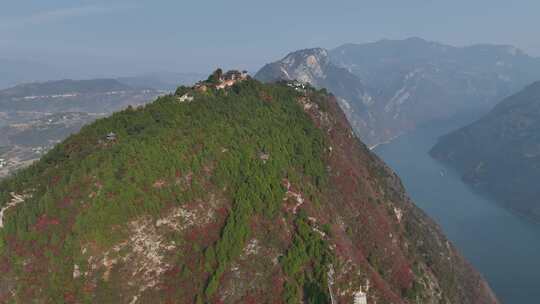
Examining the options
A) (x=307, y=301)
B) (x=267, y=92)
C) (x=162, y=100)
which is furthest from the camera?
Answer: (x=267, y=92)

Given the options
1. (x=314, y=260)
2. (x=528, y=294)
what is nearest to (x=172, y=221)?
(x=314, y=260)

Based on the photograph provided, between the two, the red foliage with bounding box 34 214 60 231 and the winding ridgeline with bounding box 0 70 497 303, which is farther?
the red foliage with bounding box 34 214 60 231

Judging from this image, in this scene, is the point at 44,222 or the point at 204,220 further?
the point at 204,220

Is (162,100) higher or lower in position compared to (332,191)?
higher

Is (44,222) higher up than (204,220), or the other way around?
(44,222)

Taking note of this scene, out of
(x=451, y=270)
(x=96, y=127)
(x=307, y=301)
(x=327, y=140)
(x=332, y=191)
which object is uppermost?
(x=96, y=127)

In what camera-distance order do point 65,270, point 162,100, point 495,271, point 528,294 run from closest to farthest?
point 65,270 → point 162,100 → point 528,294 → point 495,271

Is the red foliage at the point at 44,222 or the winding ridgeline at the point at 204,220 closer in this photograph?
the winding ridgeline at the point at 204,220

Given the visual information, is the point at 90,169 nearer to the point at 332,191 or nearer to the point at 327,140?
the point at 332,191
